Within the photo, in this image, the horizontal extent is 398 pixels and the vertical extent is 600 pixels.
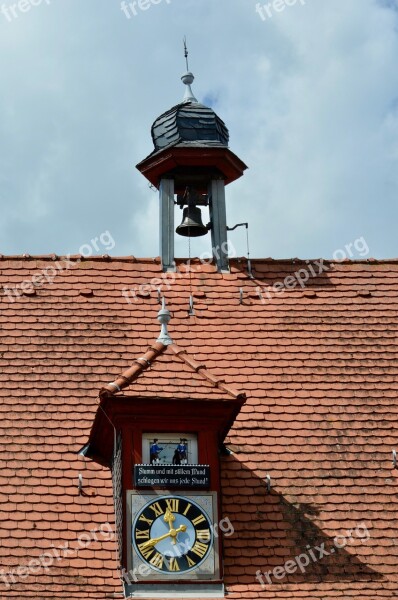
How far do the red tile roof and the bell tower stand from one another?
1303mm

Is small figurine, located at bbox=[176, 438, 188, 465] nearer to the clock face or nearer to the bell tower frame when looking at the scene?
the clock face

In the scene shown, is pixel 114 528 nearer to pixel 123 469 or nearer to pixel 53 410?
pixel 123 469

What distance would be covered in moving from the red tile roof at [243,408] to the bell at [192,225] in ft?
4.27

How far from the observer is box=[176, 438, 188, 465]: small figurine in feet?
73.2

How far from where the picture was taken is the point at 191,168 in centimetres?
2858

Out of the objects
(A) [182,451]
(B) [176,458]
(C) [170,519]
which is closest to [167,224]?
(A) [182,451]

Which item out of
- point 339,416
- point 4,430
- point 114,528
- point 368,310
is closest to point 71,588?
point 114,528

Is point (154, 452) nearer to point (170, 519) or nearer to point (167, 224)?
point (170, 519)

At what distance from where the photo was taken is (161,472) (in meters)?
22.0

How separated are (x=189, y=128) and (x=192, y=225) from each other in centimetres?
164

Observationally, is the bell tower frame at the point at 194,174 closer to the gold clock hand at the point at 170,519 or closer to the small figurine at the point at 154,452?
the small figurine at the point at 154,452

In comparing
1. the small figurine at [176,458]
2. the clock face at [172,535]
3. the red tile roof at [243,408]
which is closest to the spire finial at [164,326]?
the red tile roof at [243,408]

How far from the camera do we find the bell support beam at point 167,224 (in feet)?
89.8

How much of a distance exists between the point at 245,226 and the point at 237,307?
1.98m
